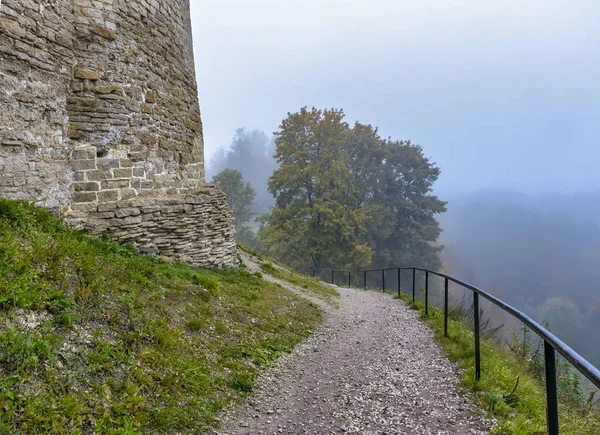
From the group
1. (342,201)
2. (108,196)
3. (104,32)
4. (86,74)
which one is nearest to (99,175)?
(108,196)

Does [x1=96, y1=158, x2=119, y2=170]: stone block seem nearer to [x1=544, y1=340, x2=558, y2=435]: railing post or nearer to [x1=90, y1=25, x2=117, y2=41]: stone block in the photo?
[x1=90, y1=25, x2=117, y2=41]: stone block

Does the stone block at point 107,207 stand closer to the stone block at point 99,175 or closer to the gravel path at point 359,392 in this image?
the stone block at point 99,175

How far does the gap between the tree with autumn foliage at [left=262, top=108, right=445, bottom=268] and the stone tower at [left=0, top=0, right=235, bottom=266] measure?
15.3 metres

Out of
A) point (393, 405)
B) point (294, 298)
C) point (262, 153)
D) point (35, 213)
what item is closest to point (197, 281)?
point (35, 213)

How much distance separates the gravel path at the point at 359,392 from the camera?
3248mm

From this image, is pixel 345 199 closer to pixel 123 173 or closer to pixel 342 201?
pixel 342 201

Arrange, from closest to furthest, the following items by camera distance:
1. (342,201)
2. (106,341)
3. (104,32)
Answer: (106,341), (104,32), (342,201)

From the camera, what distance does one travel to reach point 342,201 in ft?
84.3

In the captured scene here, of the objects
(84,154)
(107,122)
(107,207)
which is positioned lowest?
(107,207)

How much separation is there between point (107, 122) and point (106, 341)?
4077mm

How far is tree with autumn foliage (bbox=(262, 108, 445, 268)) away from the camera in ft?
75.8

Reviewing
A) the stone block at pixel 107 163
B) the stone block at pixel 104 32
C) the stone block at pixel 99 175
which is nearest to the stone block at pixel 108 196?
the stone block at pixel 99 175

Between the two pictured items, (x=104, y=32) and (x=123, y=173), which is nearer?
(x=104, y=32)

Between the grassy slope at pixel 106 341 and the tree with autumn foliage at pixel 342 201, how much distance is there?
1747 cm
